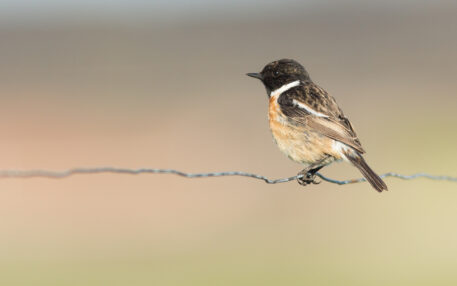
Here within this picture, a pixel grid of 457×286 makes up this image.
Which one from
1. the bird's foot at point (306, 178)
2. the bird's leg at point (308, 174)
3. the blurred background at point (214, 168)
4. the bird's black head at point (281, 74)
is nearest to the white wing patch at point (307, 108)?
the bird's leg at point (308, 174)

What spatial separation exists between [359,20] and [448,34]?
663cm

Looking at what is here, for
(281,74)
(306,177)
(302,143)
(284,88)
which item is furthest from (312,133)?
(281,74)

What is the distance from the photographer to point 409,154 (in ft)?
71.6

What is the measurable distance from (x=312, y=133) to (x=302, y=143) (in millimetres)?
133

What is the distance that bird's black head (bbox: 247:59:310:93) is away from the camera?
8695 mm

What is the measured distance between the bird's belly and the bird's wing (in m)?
0.06

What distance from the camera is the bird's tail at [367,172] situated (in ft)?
24.1

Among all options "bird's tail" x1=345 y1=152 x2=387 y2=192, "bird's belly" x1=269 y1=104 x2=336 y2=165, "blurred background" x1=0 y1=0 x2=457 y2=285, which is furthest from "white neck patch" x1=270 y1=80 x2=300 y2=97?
"blurred background" x1=0 y1=0 x2=457 y2=285

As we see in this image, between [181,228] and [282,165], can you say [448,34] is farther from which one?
[181,228]

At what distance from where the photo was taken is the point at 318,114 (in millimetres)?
7871

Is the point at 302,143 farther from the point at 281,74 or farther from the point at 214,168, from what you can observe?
the point at 214,168

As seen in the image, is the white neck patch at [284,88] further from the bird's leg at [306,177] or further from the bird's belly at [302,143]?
Result: the bird's leg at [306,177]

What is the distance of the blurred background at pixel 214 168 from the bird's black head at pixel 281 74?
619 centimetres

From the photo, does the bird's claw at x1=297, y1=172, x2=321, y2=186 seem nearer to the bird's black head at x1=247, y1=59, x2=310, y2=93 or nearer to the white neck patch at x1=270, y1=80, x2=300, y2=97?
the white neck patch at x1=270, y1=80, x2=300, y2=97
